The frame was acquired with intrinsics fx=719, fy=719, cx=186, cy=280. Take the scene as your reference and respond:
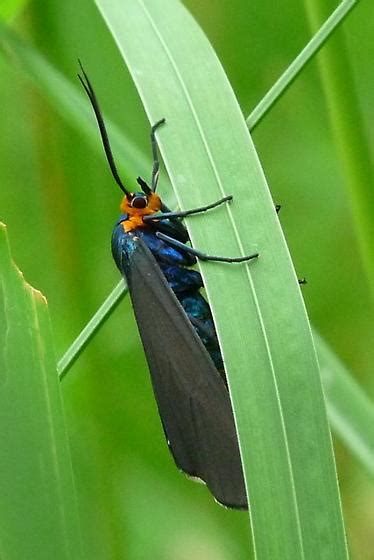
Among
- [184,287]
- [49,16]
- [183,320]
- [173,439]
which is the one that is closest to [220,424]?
[173,439]

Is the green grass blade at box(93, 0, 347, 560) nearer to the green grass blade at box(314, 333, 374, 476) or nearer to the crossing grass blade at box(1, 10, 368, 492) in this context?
the crossing grass blade at box(1, 10, 368, 492)

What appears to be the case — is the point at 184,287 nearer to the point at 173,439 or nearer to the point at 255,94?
the point at 173,439

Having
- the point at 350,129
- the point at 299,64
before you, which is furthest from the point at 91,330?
the point at 350,129

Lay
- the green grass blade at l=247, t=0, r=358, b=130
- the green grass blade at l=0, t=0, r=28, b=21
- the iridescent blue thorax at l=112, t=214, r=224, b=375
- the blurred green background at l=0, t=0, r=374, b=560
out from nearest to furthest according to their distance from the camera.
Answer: the green grass blade at l=247, t=0, r=358, b=130 < the iridescent blue thorax at l=112, t=214, r=224, b=375 < the green grass blade at l=0, t=0, r=28, b=21 < the blurred green background at l=0, t=0, r=374, b=560

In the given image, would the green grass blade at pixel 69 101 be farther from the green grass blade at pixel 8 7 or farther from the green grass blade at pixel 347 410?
the green grass blade at pixel 347 410

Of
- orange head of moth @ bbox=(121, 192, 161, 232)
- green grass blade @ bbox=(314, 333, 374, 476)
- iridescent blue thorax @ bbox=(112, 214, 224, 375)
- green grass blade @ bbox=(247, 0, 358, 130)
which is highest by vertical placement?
green grass blade @ bbox=(247, 0, 358, 130)

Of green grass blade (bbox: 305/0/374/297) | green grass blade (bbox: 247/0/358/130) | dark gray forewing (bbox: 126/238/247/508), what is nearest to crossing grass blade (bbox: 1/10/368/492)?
dark gray forewing (bbox: 126/238/247/508)

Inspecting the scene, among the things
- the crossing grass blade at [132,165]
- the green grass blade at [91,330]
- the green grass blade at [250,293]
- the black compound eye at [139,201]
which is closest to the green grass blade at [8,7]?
the crossing grass blade at [132,165]
